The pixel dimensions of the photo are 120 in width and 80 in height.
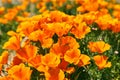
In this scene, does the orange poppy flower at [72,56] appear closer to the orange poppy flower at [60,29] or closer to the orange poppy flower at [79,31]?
the orange poppy flower at [60,29]

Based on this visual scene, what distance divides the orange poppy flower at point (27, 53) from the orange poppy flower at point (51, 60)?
0.18m

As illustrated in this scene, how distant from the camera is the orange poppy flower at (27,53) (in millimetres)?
4516

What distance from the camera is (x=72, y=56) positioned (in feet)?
14.8

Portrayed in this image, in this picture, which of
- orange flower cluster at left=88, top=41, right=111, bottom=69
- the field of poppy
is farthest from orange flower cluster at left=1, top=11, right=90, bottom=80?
orange flower cluster at left=88, top=41, right=111, bottom=69

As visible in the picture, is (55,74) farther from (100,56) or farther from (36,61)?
(100,56)

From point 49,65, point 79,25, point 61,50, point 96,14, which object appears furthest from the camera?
point 96,14

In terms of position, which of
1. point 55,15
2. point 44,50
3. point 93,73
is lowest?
point 93,73

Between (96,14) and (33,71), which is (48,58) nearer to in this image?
(33,71)

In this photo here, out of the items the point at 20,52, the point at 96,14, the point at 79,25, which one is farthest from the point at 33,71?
the point at 96,14

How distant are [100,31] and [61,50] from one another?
1.95 m

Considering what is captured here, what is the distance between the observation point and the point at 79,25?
16.7ft

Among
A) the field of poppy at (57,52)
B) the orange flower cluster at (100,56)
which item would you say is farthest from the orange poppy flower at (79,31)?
the orange flower cluster at (100,56)

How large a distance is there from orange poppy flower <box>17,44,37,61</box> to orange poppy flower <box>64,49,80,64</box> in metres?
0.32

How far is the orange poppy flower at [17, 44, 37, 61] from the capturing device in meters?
4.52
